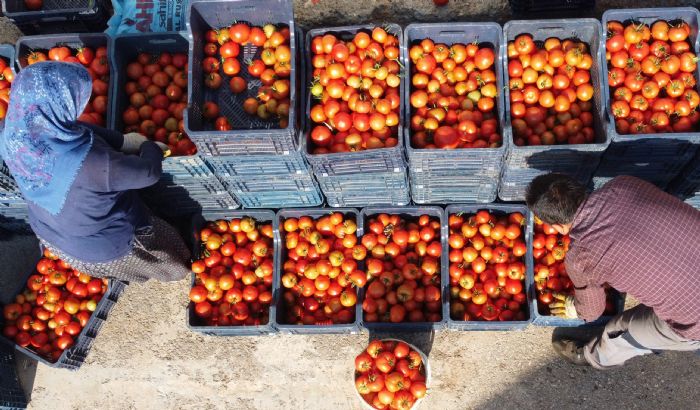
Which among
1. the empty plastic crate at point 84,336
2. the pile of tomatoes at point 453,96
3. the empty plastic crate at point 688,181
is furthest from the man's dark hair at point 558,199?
the empty plastic crate at point 84,336

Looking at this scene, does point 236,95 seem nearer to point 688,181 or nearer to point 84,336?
point 84,336

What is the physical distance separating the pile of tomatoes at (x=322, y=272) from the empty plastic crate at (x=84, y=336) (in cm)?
160

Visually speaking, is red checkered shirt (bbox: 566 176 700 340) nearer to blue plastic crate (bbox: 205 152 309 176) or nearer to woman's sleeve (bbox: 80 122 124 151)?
blue plastic crate (bbox: 205 152 309 176)

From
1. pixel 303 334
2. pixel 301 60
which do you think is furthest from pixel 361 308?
pixel 301 60

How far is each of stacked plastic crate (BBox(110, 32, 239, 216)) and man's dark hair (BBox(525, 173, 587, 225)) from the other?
8.35 feet

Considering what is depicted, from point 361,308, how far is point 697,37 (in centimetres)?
334

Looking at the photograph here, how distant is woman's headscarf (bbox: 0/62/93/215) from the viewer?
3408mm

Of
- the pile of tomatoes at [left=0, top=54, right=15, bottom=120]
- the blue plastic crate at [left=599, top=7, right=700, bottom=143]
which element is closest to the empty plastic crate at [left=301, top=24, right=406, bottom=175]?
the blue plastic crate at [left=599, top=7, right=700, bottom=143]

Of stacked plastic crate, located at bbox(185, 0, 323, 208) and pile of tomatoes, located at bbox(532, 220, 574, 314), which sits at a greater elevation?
stacked plastic crate, located at bbox(185, 0, 323, 208)

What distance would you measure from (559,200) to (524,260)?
1.64m

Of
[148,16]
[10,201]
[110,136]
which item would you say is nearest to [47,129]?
[110,136]

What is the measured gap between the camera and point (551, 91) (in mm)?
4688

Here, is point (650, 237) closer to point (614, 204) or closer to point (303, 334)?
point (614, 204)

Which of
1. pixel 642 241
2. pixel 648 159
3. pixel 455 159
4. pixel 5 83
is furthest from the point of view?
pixel 5 83
